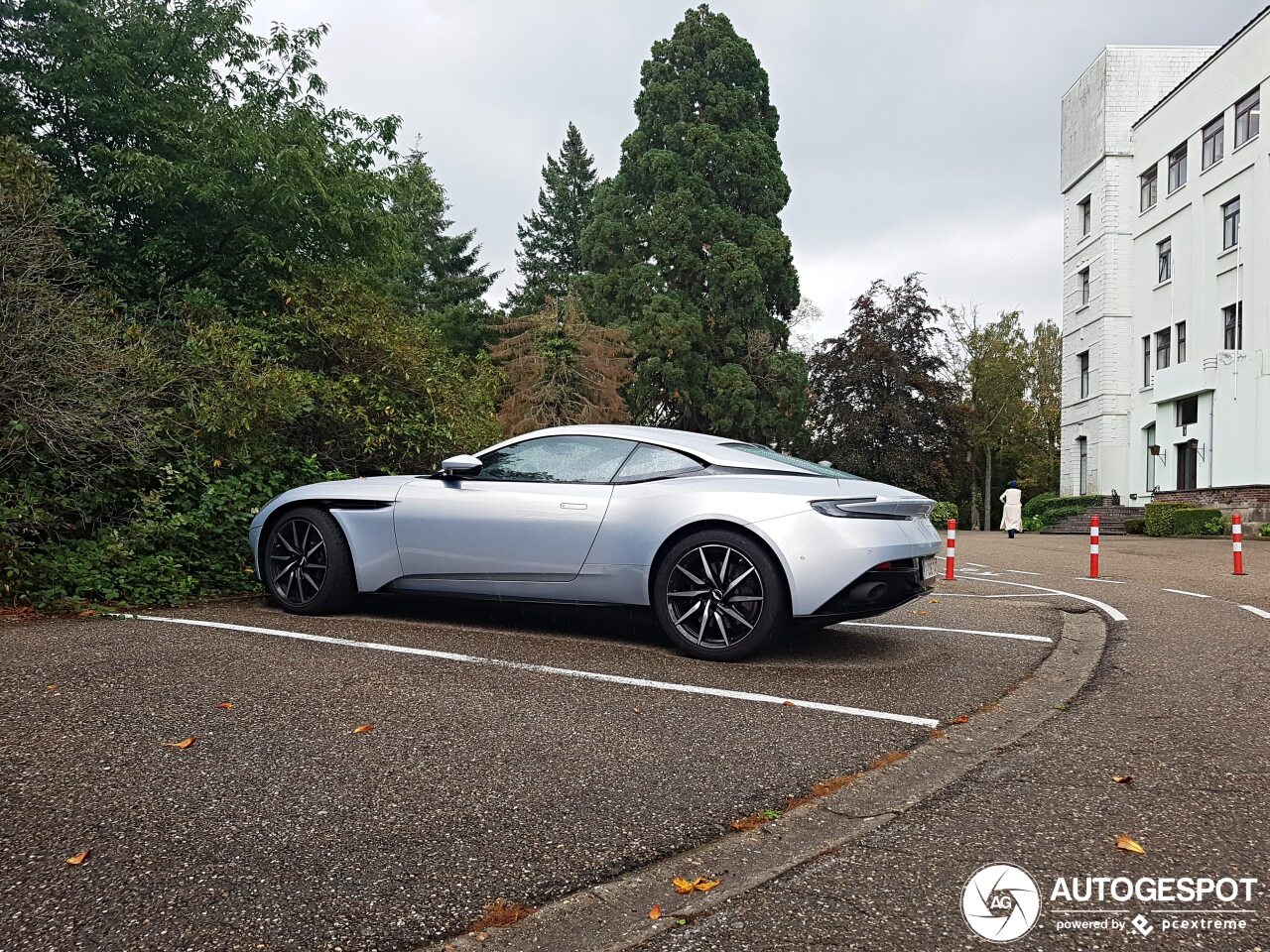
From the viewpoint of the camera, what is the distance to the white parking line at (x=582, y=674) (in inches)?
161

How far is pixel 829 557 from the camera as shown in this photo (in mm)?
4977

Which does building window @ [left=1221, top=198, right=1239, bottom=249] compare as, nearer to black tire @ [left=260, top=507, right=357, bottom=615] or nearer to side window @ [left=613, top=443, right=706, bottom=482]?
side window @ [left=613, top=443, right=706, bottom=482]

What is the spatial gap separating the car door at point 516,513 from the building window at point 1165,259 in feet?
109

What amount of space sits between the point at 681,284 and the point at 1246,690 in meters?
31.7

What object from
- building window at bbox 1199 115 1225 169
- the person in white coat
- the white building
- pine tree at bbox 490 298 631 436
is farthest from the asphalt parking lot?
building window at bbox 1199 115 1225 169

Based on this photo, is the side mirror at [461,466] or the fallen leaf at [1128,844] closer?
the fallen leaf at [1128,844]

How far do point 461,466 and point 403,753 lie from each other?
2800 mm

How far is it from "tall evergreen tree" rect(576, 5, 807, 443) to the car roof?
27.0m

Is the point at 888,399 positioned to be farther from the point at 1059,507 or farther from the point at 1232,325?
the point at 1232,325

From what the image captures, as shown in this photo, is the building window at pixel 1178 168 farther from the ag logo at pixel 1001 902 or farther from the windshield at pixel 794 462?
the ag logo at pixel 1001 902

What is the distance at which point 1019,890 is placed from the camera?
2.34 meters

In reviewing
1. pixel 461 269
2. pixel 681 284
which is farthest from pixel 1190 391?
pixel 461 269

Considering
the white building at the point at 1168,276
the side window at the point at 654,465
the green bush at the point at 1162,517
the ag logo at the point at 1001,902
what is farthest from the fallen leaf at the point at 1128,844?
the white building at the point at 1168,276

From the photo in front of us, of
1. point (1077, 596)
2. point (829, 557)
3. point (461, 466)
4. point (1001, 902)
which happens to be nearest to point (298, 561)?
point (461, 466)
